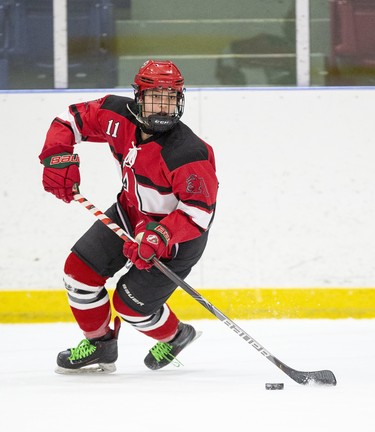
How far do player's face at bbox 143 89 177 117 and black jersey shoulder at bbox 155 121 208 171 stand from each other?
8 centimetres

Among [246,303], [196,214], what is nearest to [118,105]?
[196,214]

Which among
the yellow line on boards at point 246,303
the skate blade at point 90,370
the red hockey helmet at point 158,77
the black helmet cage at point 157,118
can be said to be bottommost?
the yellow line on boards at point 246,303

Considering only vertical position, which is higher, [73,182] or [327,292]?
[73,182]

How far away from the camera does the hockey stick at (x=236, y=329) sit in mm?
3186

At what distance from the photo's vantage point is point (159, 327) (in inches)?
139

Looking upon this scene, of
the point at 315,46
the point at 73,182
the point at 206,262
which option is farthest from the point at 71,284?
the point at 315,46

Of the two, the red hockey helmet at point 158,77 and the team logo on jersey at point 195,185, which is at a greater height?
the red hockey helmet at point 158,77

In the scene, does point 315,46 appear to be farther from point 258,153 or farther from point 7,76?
point 7,76

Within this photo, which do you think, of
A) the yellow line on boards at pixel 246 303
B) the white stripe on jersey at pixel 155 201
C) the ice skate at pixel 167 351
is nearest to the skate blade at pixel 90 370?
the ice skate at pixel 167 351

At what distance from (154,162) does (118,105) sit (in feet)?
0.97

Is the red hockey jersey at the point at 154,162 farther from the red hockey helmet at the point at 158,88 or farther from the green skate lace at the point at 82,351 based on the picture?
the green skate lace at the point at 82,351

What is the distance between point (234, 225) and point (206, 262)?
212 mm

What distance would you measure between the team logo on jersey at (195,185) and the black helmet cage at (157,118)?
0.19 metres

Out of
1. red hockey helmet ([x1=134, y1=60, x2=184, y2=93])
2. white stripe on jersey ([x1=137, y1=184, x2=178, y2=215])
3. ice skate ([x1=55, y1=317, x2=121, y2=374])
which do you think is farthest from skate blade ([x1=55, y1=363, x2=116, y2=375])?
red hockey helmet ([x1=134, y1=60, x2=184, y2=93])
